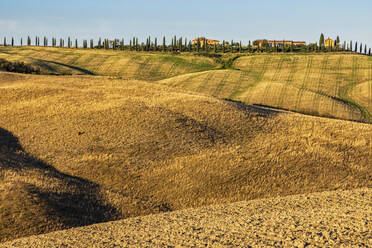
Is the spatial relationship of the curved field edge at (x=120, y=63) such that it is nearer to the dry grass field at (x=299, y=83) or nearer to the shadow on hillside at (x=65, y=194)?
the dry grass field at (x=299, y=83)

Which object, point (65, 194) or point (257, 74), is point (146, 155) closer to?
point (65, 194)

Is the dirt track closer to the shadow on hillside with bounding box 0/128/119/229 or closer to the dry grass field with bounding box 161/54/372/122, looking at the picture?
the shadow on hillside with bounding box 0/128/119/229

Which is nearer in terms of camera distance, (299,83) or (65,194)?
(65,194)

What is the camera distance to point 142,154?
31.7m

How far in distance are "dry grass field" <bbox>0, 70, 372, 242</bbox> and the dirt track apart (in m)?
3.11

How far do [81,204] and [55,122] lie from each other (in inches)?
571

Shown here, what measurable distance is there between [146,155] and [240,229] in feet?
50.6

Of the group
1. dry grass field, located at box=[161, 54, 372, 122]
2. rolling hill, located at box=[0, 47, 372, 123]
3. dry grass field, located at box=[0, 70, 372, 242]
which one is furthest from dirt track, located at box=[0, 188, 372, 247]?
dry grass field, located at box=[161, 54, 372, 122]

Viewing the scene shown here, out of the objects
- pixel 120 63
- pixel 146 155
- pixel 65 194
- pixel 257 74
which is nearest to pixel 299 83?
pixel 257 74

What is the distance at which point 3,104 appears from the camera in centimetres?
4228

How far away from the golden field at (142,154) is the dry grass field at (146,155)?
76 mm

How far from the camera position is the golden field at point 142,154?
79.9 feet

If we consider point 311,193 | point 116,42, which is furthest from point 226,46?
point 311,193

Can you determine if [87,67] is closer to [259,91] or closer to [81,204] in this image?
[259,91]
